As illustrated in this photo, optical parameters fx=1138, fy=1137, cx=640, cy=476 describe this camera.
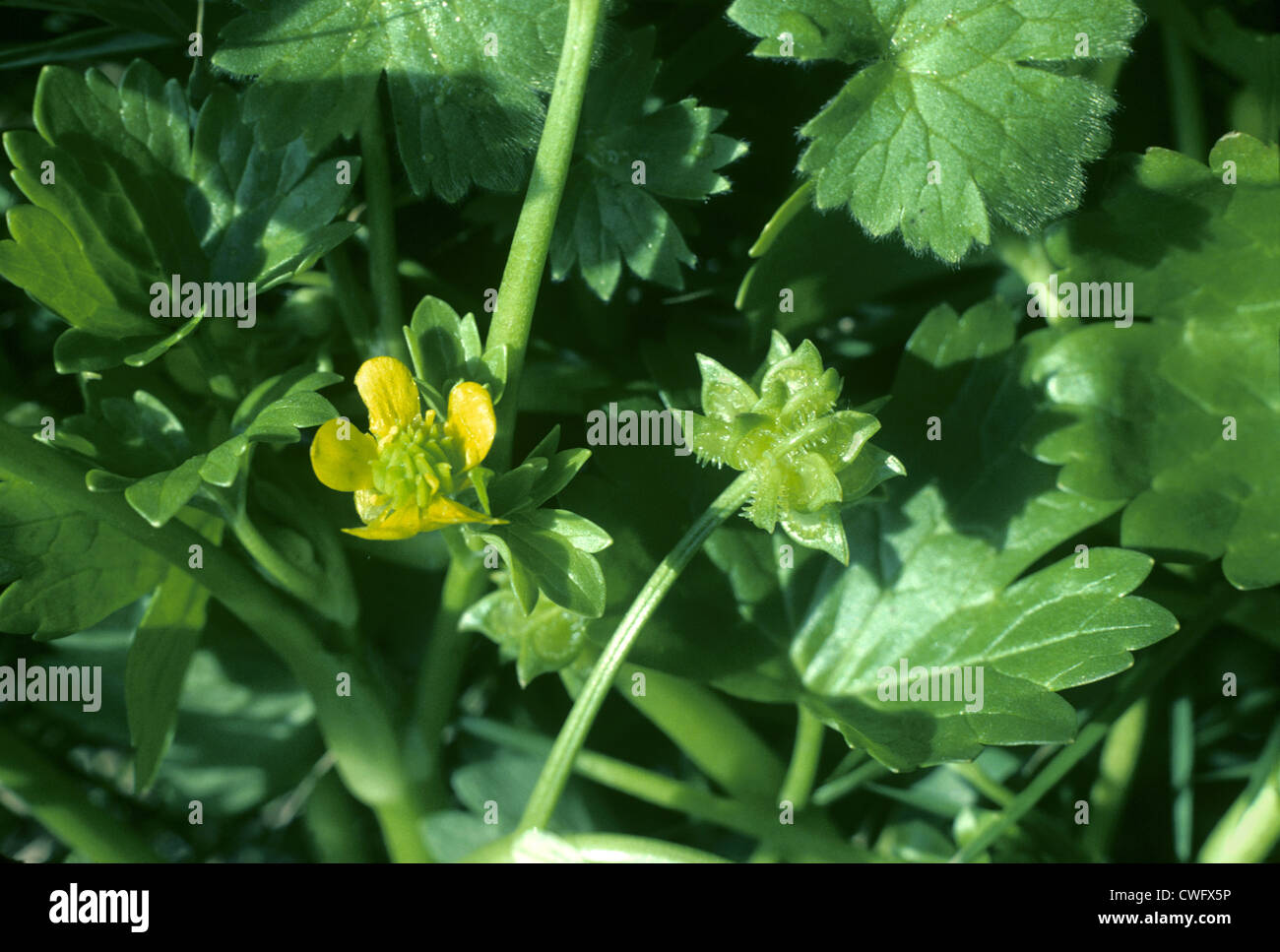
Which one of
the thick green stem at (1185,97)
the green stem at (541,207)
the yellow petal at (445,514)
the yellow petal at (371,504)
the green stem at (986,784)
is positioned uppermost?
the thick green stem at (1185,97)

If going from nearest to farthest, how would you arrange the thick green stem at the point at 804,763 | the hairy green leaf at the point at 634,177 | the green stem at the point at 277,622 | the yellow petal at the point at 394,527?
the yellow petal at the point at 394,527, the green stem at the point at 277,622, the hairy green leaf at the point at 634,177, the thick green stem at the point at 804,763

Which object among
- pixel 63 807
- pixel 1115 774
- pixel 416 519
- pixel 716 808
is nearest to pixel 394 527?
pixel 416 519

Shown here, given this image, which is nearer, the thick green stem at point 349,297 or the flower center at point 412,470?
the flower center at point 412,470

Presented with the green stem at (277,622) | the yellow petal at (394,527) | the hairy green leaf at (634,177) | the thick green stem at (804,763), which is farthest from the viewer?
the thick green stem at (804,763)

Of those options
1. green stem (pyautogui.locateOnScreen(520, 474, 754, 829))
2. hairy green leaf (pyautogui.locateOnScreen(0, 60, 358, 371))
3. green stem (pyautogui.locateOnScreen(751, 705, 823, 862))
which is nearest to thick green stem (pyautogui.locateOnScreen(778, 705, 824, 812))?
green stem (pyautogui.locateOnScreen(751, 705, 823, 862))

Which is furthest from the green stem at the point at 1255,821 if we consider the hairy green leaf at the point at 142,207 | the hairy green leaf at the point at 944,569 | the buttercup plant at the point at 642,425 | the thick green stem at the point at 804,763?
the hairy green leaf at the point at 142,207

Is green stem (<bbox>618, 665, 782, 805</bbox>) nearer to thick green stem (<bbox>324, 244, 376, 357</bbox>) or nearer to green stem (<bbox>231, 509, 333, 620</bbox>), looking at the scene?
green stem (<bbox>231, 509, 333, 620</bbox>)

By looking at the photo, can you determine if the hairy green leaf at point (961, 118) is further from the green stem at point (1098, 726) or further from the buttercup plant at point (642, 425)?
the green stem at point (1098, 726)

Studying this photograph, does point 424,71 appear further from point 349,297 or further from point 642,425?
point 642,425
